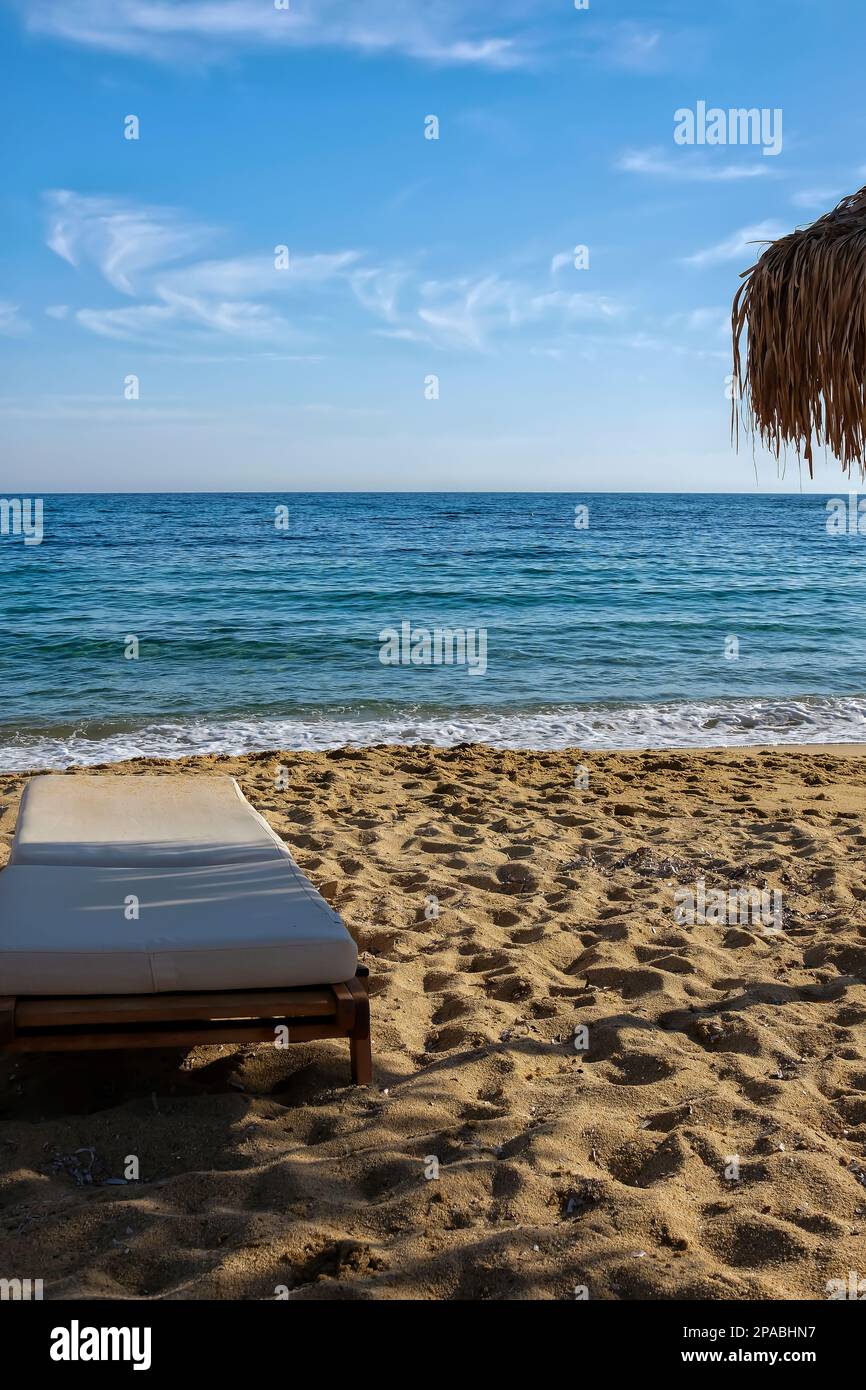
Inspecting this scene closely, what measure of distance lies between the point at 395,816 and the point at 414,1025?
109 inches

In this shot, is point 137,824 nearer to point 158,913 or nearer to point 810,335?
point 158,913

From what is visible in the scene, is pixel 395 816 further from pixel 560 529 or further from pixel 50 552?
pixel 560 529

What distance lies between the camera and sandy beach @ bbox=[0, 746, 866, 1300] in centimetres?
246

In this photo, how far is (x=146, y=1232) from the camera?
8.48ft

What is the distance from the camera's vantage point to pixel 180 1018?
3092mm

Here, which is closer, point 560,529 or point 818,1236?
point 818,1236

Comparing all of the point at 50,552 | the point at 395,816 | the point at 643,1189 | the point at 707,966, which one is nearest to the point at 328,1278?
the point at 643,1189

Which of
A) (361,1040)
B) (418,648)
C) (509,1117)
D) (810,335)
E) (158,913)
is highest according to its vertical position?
(810,335)

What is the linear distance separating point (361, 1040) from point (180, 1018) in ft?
1.94

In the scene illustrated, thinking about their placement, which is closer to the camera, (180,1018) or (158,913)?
(180,1018)

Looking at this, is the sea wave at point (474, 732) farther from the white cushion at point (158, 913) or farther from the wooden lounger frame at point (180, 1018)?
the wooden lounger frame at point (180, 1018)

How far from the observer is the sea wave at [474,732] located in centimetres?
943

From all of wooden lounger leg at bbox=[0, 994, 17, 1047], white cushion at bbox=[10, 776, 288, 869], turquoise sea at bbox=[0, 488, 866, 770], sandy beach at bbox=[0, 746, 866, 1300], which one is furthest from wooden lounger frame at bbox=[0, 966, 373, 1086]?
turquoise sea at bbox=[0, 488, 866, 770]

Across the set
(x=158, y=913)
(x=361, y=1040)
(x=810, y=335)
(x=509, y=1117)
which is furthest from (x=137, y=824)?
(x=810, y=335)
